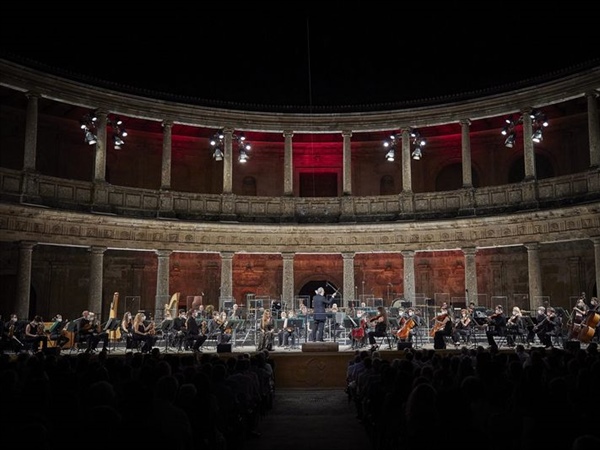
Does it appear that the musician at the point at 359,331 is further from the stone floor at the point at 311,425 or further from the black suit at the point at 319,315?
the stone floor at the point at 311,425

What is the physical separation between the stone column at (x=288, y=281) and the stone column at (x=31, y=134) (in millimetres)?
11398

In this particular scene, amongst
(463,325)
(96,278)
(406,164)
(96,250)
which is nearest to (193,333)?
(96,278)

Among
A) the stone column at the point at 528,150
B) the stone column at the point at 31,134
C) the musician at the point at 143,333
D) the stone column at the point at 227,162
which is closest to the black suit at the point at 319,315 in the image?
the musician at the point at 143,333

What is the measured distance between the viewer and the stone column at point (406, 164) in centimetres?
2645

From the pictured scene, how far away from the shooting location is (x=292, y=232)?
2677 cm

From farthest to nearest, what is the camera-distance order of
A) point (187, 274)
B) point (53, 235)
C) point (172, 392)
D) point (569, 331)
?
point (187, 274), point (53, 235), point (569, 331), point (172, 392)

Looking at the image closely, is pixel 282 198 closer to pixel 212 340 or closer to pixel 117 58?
pixel 212 340

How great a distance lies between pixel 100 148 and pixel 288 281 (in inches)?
396

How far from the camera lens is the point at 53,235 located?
2245cm

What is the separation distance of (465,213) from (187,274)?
14.1m

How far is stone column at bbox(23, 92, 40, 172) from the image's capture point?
2192cm

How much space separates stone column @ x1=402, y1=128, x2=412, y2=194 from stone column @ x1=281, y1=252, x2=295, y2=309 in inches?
243

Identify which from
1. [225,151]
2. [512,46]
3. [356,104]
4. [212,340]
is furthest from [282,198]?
[512,46]

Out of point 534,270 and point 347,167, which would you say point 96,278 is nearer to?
point 347,167
